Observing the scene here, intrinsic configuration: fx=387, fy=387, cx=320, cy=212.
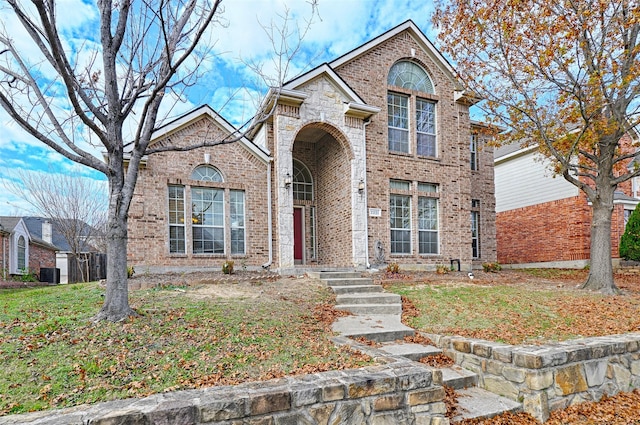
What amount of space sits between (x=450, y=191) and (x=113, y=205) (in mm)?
11187

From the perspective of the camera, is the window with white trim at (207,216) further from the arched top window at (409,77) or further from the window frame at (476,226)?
the window frame at (476,226)

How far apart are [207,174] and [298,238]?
13.0 ft

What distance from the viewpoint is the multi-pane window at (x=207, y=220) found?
10.9 m

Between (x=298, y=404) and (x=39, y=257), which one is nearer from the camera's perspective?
(x=298, y=404)

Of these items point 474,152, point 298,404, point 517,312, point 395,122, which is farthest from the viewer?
point 474,152

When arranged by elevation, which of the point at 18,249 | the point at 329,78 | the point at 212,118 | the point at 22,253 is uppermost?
the point at 329,78

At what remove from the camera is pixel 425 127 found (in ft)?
44.5

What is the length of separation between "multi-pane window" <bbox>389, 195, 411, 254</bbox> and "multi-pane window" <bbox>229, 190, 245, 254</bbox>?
478 centimetres

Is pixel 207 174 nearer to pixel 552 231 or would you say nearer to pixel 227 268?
pixel 227 268

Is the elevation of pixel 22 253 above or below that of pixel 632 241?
below

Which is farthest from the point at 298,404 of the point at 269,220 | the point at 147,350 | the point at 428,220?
the point at 428,220

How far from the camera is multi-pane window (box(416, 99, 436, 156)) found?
13.4m

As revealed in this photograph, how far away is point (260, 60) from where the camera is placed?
6695 millimetres

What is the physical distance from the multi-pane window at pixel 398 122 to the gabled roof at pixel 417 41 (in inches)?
67.5
